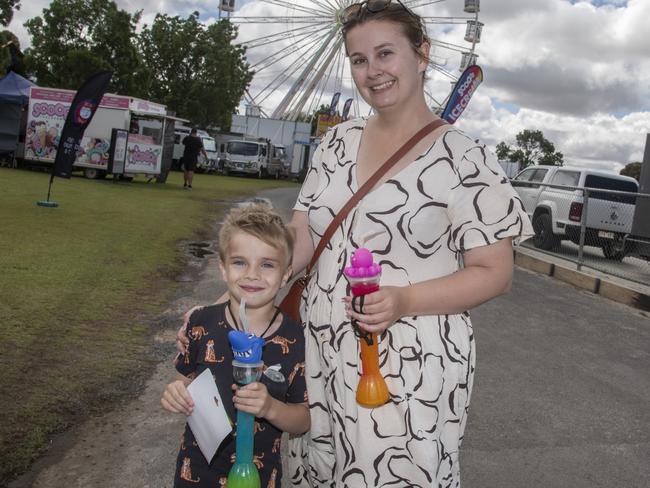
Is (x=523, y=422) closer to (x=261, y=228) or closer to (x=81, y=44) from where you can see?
(x=261, y=228)

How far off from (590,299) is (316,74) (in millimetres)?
34863

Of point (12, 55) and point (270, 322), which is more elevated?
point (12, 55)

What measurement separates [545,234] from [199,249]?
667cm

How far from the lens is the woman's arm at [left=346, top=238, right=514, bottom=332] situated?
64.1 inches

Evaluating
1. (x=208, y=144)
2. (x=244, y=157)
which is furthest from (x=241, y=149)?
(x=208, y=144)

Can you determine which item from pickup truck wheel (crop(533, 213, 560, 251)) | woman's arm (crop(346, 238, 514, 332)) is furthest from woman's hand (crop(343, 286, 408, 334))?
pickup truck wheel (crop(533, 213, 560, 251))

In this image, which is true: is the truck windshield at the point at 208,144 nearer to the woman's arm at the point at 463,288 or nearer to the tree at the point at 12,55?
the tree at the point at 12,55

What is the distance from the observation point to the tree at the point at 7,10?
1061 inches

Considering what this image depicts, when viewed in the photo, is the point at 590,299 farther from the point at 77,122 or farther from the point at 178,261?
the point at 77,122

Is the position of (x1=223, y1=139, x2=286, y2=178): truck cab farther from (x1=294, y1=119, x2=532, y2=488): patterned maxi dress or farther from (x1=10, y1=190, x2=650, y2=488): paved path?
(x1=294, y1=119, x2=532, y2=488): patterned maxi dress

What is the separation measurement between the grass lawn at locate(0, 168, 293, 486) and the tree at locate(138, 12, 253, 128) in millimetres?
32069

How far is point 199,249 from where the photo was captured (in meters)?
10.0

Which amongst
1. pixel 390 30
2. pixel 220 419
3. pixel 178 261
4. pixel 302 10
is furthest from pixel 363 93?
pixel 302 10

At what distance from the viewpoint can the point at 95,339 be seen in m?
4.98
